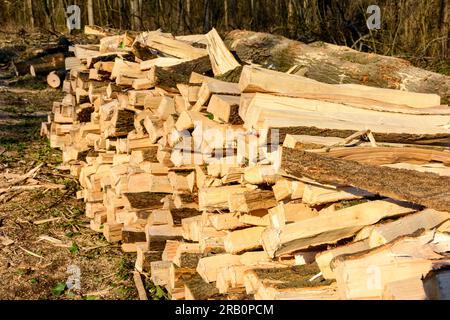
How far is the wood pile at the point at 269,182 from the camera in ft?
10.9

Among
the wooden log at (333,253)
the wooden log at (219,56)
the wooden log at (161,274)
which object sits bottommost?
the wooden log at (161,274)

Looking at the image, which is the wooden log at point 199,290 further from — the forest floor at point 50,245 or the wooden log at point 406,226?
the wooden log at point 406,226

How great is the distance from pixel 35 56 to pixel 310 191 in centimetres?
1169

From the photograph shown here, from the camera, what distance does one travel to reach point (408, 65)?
613cm

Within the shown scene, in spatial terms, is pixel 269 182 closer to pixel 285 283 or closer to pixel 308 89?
pixel 285 283

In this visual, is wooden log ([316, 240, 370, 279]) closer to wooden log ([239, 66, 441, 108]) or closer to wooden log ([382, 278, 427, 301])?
wooden log ([382, 278, 427, 301])

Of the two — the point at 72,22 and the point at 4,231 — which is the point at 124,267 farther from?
the point at 72,22

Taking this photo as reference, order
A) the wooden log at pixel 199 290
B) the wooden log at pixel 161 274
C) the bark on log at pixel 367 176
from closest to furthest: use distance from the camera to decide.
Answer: the bark on log at pixel 367 176, the wooden log at pixel 199 290, the wooden log at pixel 161 274

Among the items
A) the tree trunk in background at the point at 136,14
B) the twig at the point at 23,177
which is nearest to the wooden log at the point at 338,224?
the twig at the point at 23,177

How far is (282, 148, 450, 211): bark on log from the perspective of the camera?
3.28 metres

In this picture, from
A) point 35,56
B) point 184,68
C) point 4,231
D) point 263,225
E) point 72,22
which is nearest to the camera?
point 263,225

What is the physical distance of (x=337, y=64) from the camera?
6.33 meters

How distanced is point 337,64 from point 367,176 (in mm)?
3157
